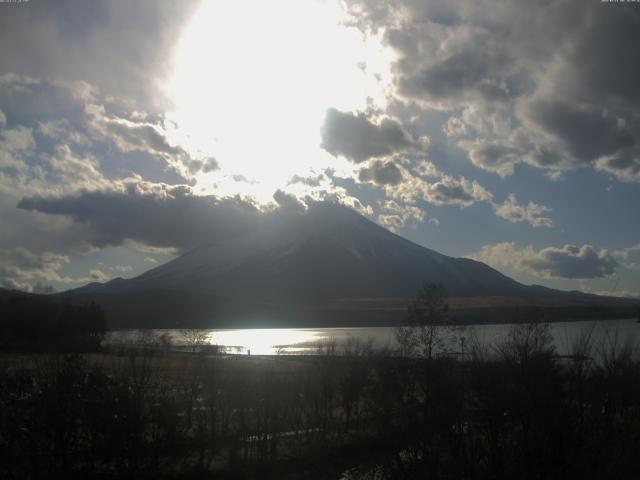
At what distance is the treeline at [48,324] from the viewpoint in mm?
64938

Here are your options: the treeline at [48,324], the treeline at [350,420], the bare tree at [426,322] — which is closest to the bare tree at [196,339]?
the treeline at [48,324]

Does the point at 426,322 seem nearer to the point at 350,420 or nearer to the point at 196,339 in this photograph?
the point at 350,420

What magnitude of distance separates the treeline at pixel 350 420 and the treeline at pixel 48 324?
40.9 meters

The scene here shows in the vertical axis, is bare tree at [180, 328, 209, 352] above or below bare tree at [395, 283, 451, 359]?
below

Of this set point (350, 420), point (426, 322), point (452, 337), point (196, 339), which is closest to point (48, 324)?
point (196, 339)

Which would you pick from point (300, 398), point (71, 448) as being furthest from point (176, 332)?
point (71, 448)

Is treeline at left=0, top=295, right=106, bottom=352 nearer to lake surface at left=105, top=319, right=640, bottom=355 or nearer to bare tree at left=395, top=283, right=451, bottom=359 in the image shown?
lake surface at left=105, top=319, right=640, bottom=355

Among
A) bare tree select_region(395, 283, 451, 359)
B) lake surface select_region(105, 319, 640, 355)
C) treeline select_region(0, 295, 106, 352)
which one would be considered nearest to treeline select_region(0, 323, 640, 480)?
lake surface select_region(105, 319, 640, 355)

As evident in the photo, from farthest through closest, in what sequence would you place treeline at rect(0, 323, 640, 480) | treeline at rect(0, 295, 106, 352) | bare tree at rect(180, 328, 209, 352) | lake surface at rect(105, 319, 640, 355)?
bare tree at rect(180, 328, 209, 352) → treeline at rect(0, 295, 106, 352) → lake surface at rect(105, 319, 640, 355) → treeline at rect(0, 323, 640, 480)

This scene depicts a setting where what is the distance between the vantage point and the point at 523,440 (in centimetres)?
800

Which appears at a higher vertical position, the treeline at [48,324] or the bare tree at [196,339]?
the treeline at [48,324]

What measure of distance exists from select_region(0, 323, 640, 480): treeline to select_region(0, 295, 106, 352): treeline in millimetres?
40927

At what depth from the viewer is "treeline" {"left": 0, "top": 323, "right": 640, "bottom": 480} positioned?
7938 millimetres

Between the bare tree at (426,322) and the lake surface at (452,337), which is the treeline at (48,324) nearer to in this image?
the lake surface at (452,337)
